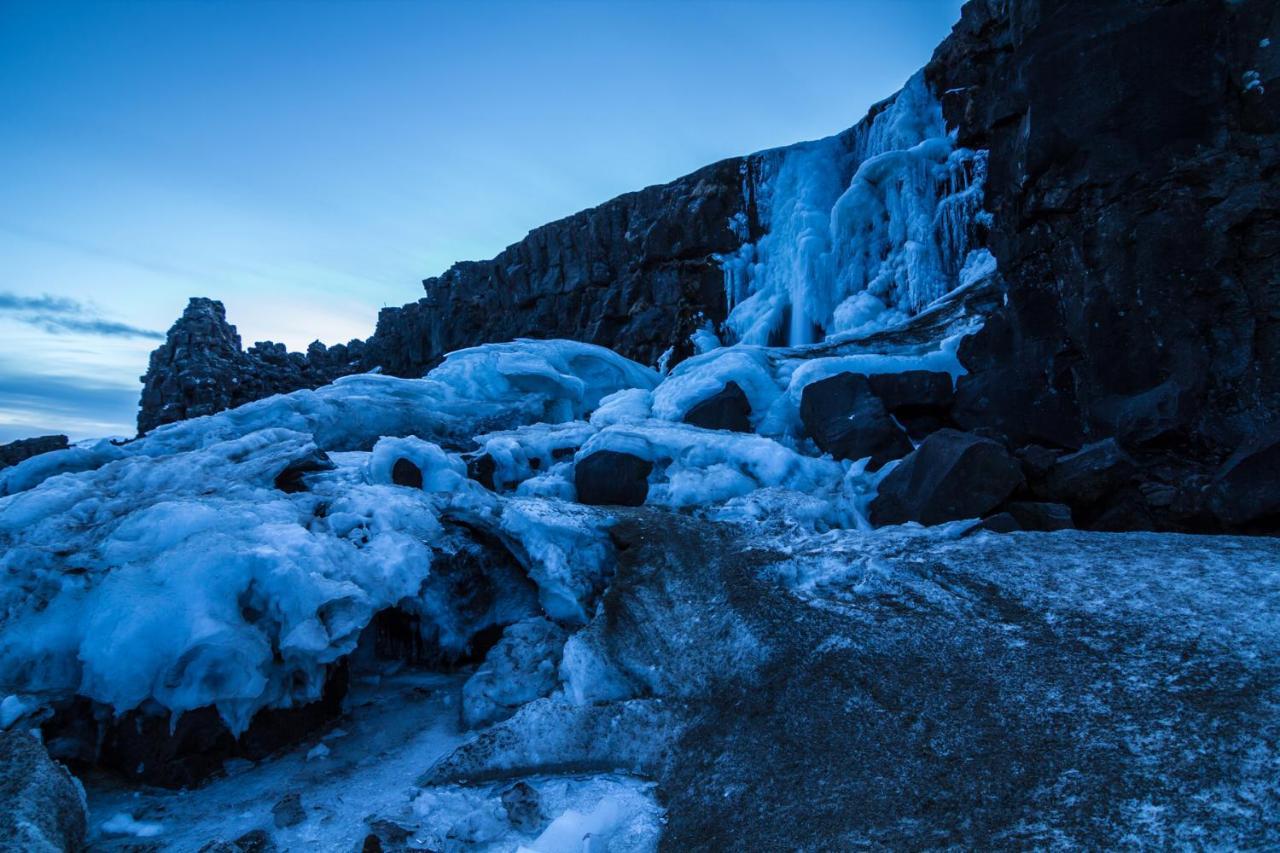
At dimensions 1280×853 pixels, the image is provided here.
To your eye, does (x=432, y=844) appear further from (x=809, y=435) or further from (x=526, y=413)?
(x=526, y=413)

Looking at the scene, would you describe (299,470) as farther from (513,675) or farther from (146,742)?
(513,675)

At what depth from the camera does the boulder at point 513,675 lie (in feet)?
15.4

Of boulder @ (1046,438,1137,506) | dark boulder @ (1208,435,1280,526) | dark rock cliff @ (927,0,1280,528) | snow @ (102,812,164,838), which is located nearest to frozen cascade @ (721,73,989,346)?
dark rock cliff @ (927,0,1280,528)

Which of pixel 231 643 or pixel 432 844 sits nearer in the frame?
pixel 432 844

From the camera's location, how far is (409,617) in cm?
572

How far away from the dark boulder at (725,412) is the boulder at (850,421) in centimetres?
91

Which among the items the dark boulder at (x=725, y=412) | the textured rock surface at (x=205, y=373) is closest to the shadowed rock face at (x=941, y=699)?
the dark boulder at (x=725, y=412)

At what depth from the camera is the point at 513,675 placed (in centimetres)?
491

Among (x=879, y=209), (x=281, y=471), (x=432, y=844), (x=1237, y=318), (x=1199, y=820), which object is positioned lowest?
(x=432, y=844)

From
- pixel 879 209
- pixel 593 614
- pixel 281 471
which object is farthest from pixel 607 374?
pixel 593 614

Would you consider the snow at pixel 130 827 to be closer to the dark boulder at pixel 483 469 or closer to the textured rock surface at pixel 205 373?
the dark boulder at pixel 483 469

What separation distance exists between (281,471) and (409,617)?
229 cm

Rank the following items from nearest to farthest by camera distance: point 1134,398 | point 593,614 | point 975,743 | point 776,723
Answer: point 975,743 < point 776,723 < point 593,614 < point 1134,398

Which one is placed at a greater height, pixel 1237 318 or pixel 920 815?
pixel 1237 318
